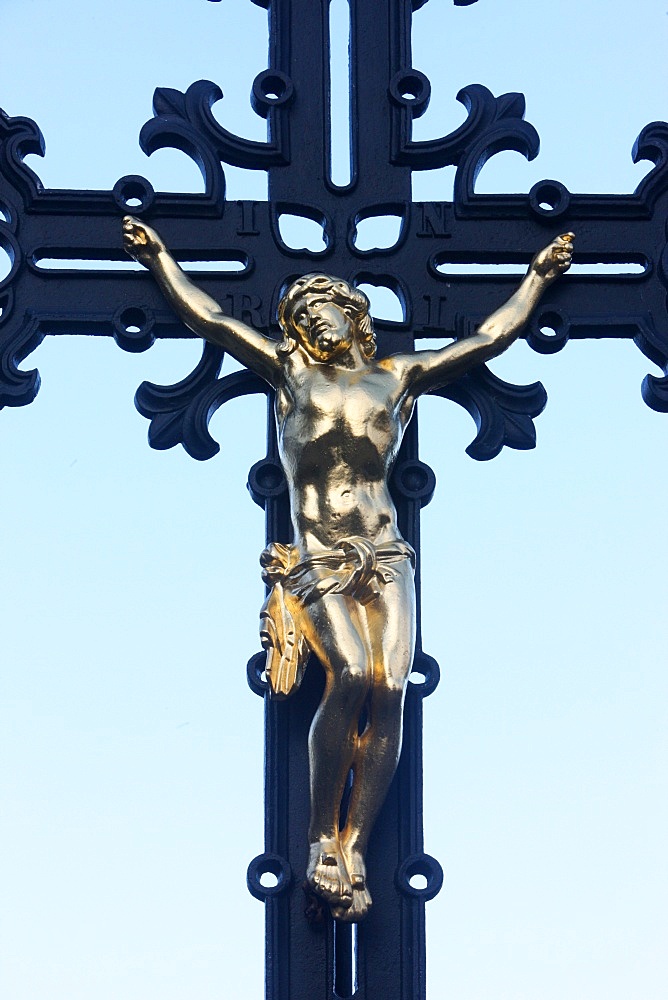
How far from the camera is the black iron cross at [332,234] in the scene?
170 inches

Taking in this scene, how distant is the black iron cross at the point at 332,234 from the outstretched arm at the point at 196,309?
0.05 metres

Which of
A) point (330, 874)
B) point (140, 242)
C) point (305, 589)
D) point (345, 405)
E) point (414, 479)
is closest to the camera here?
point (330, 874)

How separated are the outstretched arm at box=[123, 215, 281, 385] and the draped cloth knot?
402mm

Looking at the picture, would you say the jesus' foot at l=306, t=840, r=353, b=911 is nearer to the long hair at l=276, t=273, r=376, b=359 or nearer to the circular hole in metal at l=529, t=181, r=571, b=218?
the long hair at l=276, t=273, r=376, b=359

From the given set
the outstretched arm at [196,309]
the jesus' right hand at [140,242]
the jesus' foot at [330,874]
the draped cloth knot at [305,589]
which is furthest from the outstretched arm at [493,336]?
the jesus' foot at [330,874]

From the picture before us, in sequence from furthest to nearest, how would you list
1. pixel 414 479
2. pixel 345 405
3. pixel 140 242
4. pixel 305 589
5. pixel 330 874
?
pixel 140 242 < pixel 414 479 < pixel 345 405 < pixel 305 589 < pixel 330 874

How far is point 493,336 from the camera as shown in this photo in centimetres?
433

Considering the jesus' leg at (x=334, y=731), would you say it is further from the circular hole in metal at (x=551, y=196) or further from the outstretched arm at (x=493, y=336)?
the circular hole in metal at (x=551, y=196)

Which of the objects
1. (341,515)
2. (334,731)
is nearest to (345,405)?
(341,515)

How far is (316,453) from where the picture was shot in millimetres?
4113

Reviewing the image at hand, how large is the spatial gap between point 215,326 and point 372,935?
1.13 m

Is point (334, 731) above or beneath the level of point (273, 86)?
beneath

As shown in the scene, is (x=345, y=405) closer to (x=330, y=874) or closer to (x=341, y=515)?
(x=341, y=515)

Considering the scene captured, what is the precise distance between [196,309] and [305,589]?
24.2 inches
